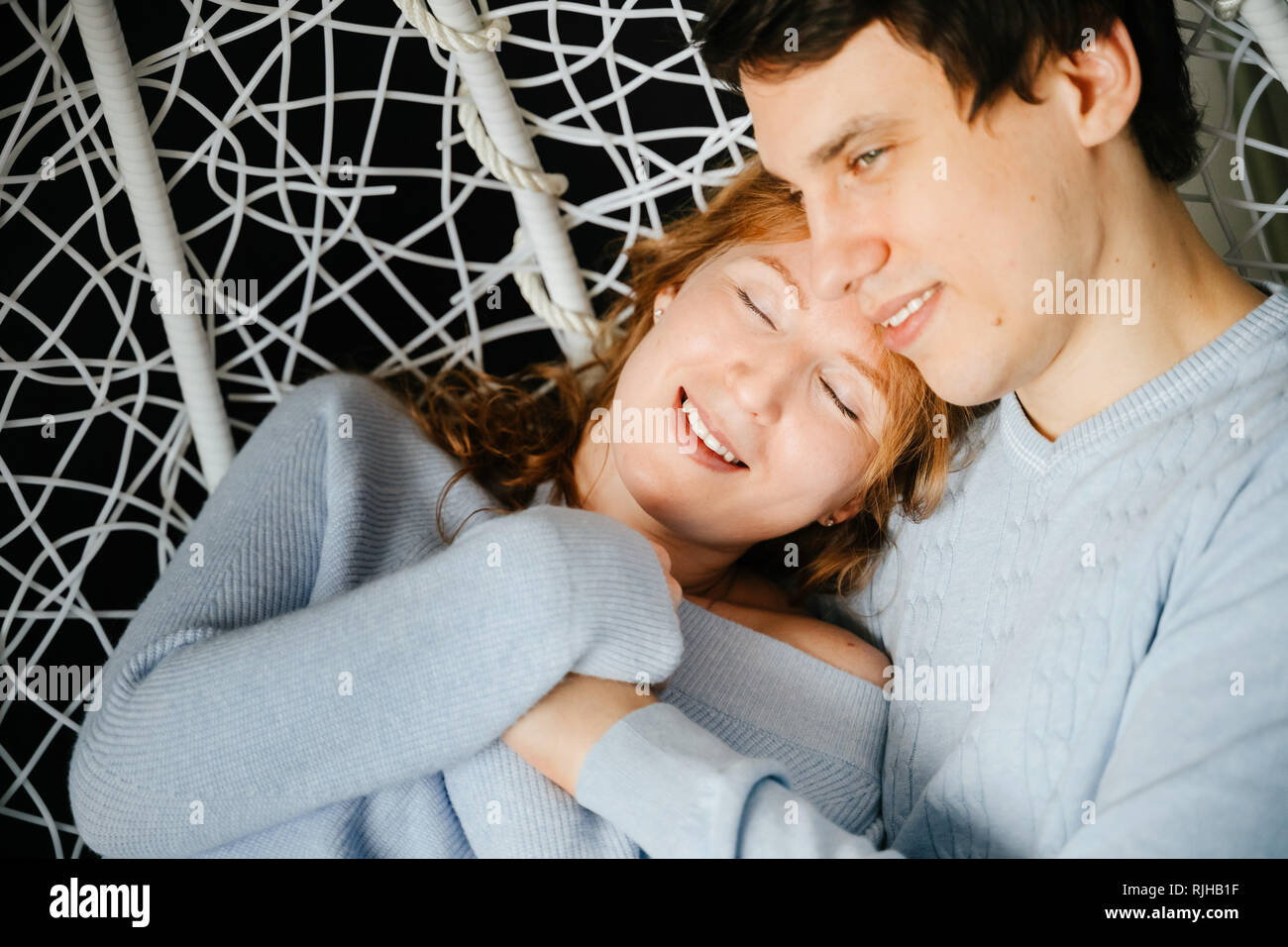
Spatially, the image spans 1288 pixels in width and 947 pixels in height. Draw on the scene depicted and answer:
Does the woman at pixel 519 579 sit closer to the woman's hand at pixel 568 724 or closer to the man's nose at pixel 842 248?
the woman's hand at pixel 568 724

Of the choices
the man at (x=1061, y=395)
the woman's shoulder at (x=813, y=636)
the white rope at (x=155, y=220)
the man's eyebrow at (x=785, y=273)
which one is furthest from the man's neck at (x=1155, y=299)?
the white rope at (x=155, y=220)

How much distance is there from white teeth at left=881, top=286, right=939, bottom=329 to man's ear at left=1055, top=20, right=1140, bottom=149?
0.17 metres

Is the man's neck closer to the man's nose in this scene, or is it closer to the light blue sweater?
the light blue sweater

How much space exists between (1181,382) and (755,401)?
384 mm

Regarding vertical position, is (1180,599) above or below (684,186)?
below

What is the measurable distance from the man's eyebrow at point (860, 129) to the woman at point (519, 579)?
0.23 m

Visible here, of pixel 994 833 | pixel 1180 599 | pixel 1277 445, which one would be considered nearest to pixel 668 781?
pixel 994 833

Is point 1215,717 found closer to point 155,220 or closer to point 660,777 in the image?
point 660,777

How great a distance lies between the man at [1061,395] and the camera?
79 centimetres

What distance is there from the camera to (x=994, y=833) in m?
0.95

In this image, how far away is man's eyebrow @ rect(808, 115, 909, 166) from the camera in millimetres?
861

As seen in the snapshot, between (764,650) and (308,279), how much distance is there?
0.69 m

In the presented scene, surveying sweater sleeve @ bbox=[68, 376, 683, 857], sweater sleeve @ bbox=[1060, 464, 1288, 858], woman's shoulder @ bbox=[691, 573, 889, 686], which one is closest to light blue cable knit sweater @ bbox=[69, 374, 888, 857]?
sweater sleeve @ bbox=[68, 376, 683, 857]

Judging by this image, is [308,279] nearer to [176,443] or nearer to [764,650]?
[176,443]
